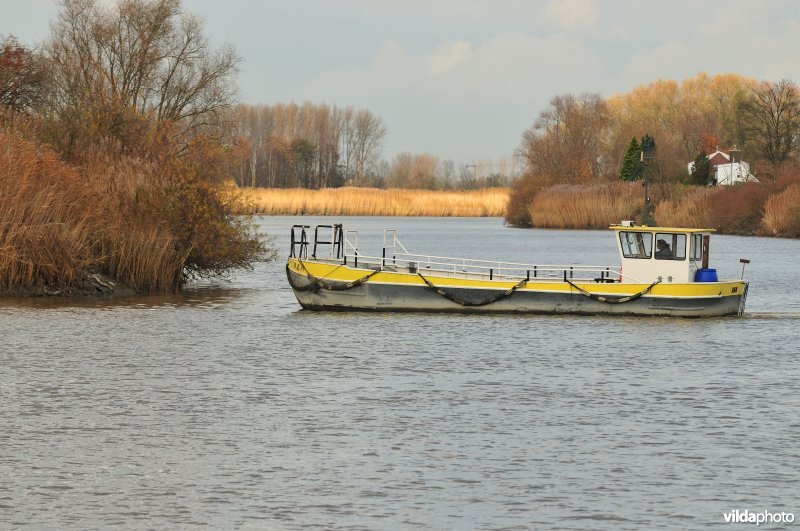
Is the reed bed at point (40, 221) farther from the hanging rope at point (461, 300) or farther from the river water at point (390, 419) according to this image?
the hanging rope at point (461, 300)

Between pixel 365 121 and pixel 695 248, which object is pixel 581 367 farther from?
pixel 365 121

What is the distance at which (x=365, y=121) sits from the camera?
584ft

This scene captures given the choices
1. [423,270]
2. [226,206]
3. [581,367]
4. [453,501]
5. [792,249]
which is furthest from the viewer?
[792,249]

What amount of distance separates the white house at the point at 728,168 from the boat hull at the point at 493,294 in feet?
254

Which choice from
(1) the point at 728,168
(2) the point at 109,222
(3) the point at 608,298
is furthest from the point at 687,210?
(2) the point at 109,222

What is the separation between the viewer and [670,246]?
32875 mm

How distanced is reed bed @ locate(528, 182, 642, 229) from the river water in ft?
192

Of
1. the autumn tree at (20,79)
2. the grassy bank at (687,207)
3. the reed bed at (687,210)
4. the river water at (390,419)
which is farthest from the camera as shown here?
the reed bed at (687,210)

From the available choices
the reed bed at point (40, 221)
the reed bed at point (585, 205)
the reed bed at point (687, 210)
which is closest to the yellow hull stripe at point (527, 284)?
the reed bed at point (40, 221)

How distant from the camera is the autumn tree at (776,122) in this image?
10538 centimetres

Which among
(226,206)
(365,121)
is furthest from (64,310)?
(365,121)

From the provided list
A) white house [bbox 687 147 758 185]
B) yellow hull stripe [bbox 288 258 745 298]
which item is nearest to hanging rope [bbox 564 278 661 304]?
yellow hull stripe [bbox 288 258 745 298]

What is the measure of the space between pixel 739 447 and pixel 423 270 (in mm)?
17681

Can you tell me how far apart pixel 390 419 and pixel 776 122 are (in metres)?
94.1
